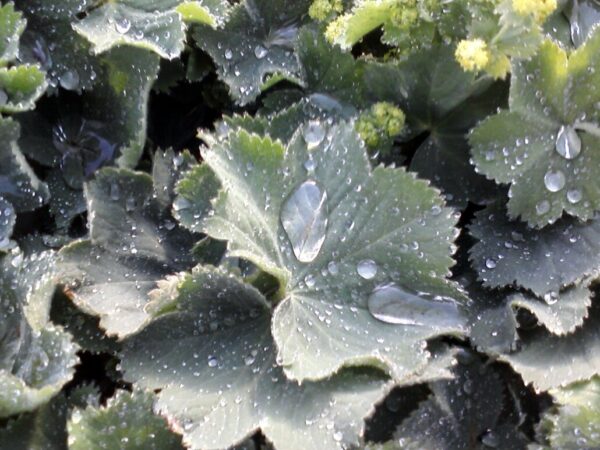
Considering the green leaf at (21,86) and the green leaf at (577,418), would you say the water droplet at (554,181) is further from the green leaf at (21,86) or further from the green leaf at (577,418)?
the green leaf at (21,86)

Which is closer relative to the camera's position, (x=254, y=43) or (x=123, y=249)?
(x=123, y=249)

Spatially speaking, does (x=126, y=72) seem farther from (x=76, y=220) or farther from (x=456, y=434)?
(x=456, y=434)

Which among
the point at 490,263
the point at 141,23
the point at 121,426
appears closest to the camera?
the point at 121,426

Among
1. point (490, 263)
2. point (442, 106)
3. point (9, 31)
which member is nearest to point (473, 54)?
point (442, 106)

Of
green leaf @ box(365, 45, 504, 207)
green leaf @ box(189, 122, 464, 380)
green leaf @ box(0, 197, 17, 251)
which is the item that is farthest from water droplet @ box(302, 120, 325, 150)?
green leaf @ box(0, 197, 17, 251)

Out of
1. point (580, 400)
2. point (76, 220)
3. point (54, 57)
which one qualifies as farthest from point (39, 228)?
point (580, 400)

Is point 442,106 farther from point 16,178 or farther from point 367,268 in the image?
point 16,178
